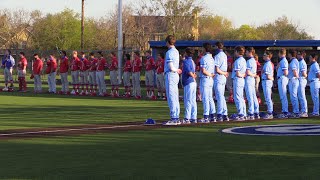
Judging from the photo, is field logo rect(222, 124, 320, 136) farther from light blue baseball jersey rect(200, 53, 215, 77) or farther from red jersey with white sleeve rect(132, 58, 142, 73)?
red jersey with white sleeve rect(132, 58, 142, 73)

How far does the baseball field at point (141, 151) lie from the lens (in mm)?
12047

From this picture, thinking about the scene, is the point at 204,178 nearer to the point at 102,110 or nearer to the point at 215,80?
the point at 215,80

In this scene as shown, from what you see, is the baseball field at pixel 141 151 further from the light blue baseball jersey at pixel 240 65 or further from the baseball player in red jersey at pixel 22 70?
the baseball player in red jersey at pixel 22 70

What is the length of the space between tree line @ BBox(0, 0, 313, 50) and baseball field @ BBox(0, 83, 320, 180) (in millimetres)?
68510

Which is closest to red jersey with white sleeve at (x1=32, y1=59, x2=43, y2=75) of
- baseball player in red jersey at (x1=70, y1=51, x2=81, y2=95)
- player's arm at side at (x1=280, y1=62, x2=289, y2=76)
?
baseball player in red jersey at (x1=70, y1=51, x2=81, y2=95)

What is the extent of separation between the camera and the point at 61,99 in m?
35.8

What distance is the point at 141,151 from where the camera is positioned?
48.8 ft

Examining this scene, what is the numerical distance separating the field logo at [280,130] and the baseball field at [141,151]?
0.61m

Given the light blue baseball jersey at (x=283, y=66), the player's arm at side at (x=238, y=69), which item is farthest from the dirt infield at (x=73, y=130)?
the light blue baseball jersey at (x=283, y=66)

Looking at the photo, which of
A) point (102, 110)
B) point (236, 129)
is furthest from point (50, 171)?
point (102, 110)

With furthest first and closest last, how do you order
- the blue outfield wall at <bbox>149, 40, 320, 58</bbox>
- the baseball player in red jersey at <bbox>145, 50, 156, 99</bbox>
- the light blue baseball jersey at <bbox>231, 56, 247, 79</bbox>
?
1. the blue outfield wall at <bbox>149, 40, 320, 58</bbox>
2. the baseball player in red jersey at <bbox>145, 50, 156, 99</bbox>
3. the light blue baseball jersey at <bbox>231, 56, 247, 79</bbox>

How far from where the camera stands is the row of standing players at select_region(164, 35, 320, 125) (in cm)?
2109

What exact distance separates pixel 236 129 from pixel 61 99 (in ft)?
57.2

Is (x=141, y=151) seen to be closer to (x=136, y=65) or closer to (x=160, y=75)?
(x=160, y=75)
